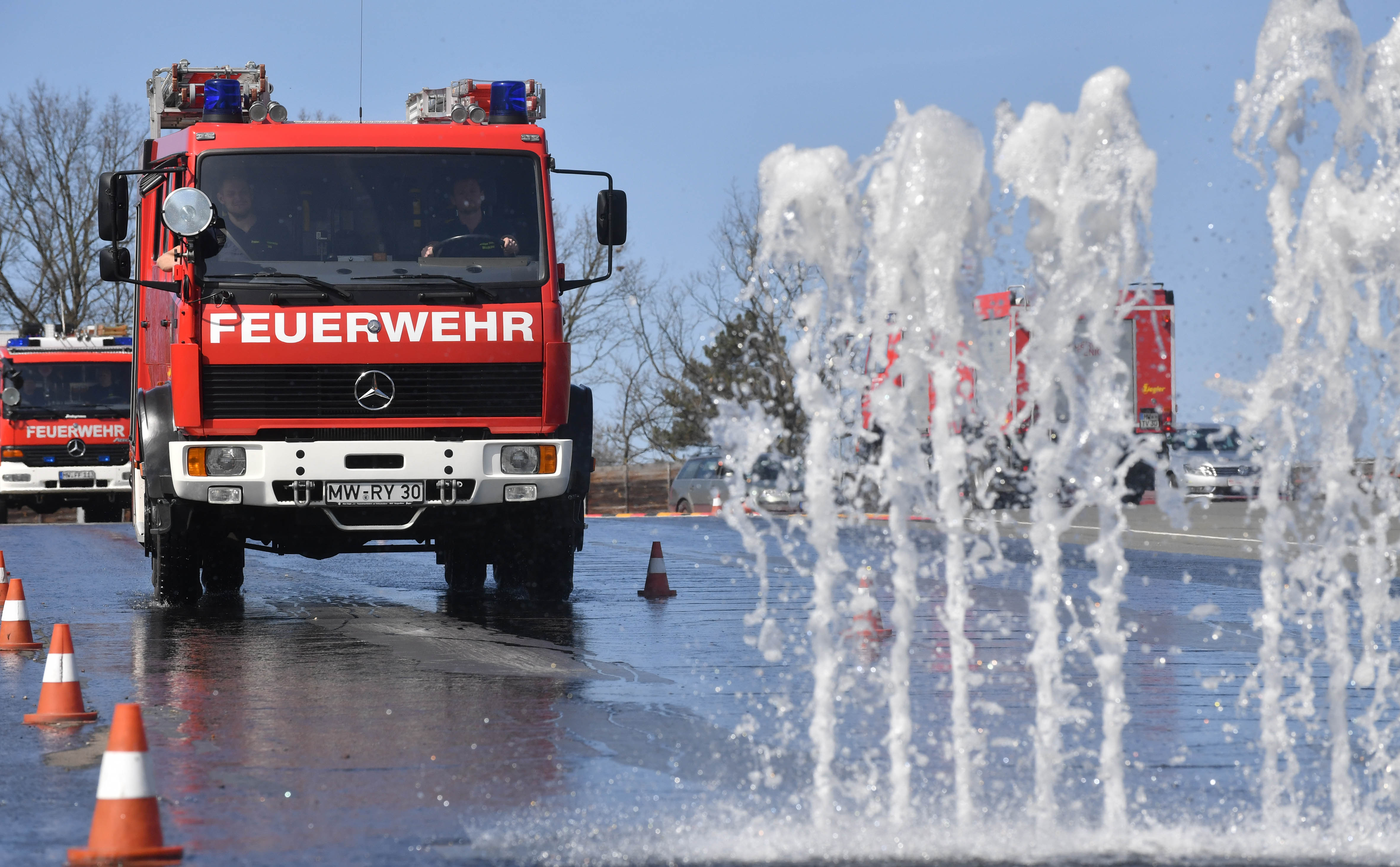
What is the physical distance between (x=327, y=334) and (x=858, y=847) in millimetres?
6442

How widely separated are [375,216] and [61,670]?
4.16 m

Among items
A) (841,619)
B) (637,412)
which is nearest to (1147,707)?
(841,619)

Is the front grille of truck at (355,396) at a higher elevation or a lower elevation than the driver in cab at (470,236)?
lower

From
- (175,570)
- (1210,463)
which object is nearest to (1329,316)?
(175,570)

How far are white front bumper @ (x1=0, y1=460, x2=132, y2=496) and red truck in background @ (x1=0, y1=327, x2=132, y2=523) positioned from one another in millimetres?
11

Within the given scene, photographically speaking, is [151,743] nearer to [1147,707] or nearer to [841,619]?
[1147,707]

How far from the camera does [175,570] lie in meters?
12.7

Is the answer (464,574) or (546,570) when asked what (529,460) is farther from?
(464,574)

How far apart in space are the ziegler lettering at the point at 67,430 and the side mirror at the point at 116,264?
19806 millimetres

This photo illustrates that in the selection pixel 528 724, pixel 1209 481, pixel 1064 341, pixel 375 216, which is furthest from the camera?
pixel 1209 481

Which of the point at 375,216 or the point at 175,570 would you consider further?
the point at 175,570

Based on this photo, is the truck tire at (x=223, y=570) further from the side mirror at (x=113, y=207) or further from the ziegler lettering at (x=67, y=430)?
the ziegler lettering at (x=67, y=430)

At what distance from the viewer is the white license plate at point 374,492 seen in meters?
10.9

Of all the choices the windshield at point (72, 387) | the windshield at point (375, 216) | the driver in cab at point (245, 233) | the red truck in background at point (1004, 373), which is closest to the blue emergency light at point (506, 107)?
the windshield at point (375, 216)
